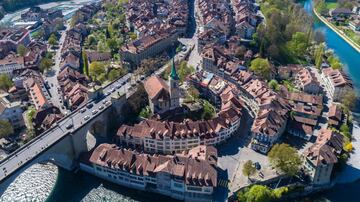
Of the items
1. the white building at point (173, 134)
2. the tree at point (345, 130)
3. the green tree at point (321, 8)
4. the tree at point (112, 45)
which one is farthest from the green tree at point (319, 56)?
the tree at point (112, 45)

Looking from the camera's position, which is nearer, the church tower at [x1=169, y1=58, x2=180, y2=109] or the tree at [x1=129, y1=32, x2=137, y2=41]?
the church tower at [x1=169, y1=58, x2=180, y2=109]

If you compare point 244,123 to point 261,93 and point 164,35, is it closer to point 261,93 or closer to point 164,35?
point 261,93

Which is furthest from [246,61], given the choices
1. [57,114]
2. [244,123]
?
[57,114]

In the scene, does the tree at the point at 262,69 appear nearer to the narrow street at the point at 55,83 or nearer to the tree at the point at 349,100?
the tree at the point at 349,100

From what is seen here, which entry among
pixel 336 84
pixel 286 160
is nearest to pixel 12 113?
pixel 286 160

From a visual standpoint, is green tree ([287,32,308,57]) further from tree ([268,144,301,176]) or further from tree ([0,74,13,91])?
tree ([0,74,13,91])

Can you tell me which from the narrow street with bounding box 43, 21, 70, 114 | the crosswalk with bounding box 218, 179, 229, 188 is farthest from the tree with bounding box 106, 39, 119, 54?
the crosswalk with bounding box 218, 179, 229, 188

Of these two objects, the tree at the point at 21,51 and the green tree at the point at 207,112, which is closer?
the green tree at the point at 207,112

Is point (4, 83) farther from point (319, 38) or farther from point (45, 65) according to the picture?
point (319, 38)
